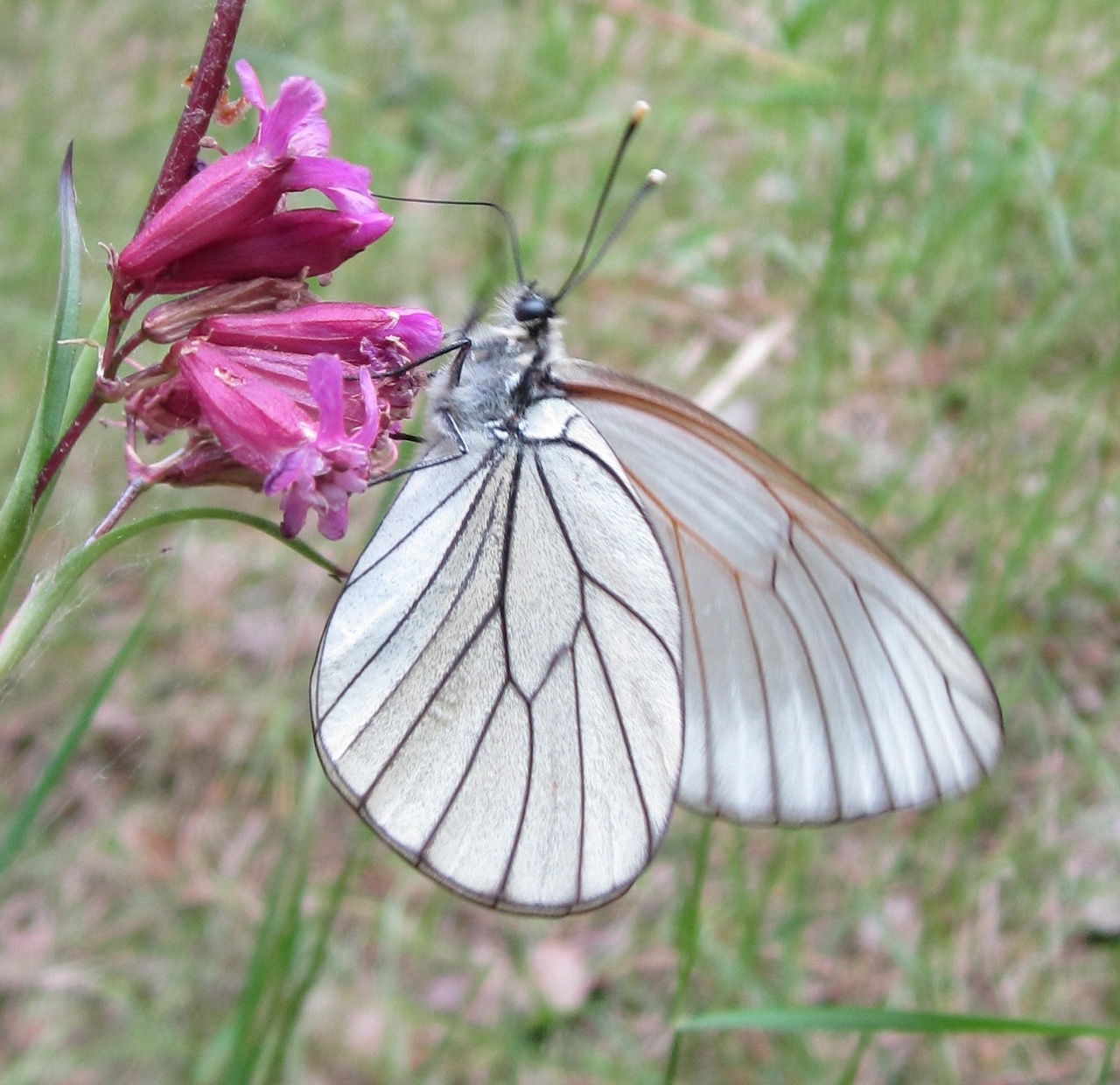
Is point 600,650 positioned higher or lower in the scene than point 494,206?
lower

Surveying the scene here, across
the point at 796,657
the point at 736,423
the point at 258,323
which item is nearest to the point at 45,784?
the point at 258,323

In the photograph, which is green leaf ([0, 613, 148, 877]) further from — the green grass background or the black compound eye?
the black compound eye

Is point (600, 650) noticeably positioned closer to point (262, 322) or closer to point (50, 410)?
point (262, 322)

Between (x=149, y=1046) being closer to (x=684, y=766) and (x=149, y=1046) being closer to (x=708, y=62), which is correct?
(x=684, y=766)

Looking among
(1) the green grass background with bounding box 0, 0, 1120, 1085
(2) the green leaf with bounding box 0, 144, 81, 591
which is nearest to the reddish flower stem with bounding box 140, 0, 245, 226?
(2) the green leaf with bounding box 0, 144, 81, 591

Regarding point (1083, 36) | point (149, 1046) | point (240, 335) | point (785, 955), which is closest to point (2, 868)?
point (240, 335)
